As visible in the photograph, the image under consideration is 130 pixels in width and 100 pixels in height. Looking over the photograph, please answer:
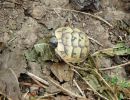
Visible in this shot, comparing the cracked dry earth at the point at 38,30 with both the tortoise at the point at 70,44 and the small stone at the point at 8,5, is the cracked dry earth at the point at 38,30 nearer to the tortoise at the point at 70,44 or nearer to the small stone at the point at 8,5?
the small stone at the point at 8,5

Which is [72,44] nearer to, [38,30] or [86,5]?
[38,30]

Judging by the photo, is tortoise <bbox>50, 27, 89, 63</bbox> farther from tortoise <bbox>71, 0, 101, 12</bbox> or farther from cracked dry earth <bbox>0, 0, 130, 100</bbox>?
tortoise <bbox>71, 0, 101, 12</bbox>

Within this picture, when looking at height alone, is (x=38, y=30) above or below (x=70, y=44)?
above

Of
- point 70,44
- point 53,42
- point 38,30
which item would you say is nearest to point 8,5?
point 38,30

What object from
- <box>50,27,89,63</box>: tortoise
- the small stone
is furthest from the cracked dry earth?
<box>50,27,89,63</box>: tortoise

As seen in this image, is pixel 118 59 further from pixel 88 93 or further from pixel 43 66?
pixel 43 66

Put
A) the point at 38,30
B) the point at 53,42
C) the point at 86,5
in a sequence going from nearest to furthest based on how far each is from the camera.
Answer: the point at 53,42, the point at 38,30, the point at 86,5
